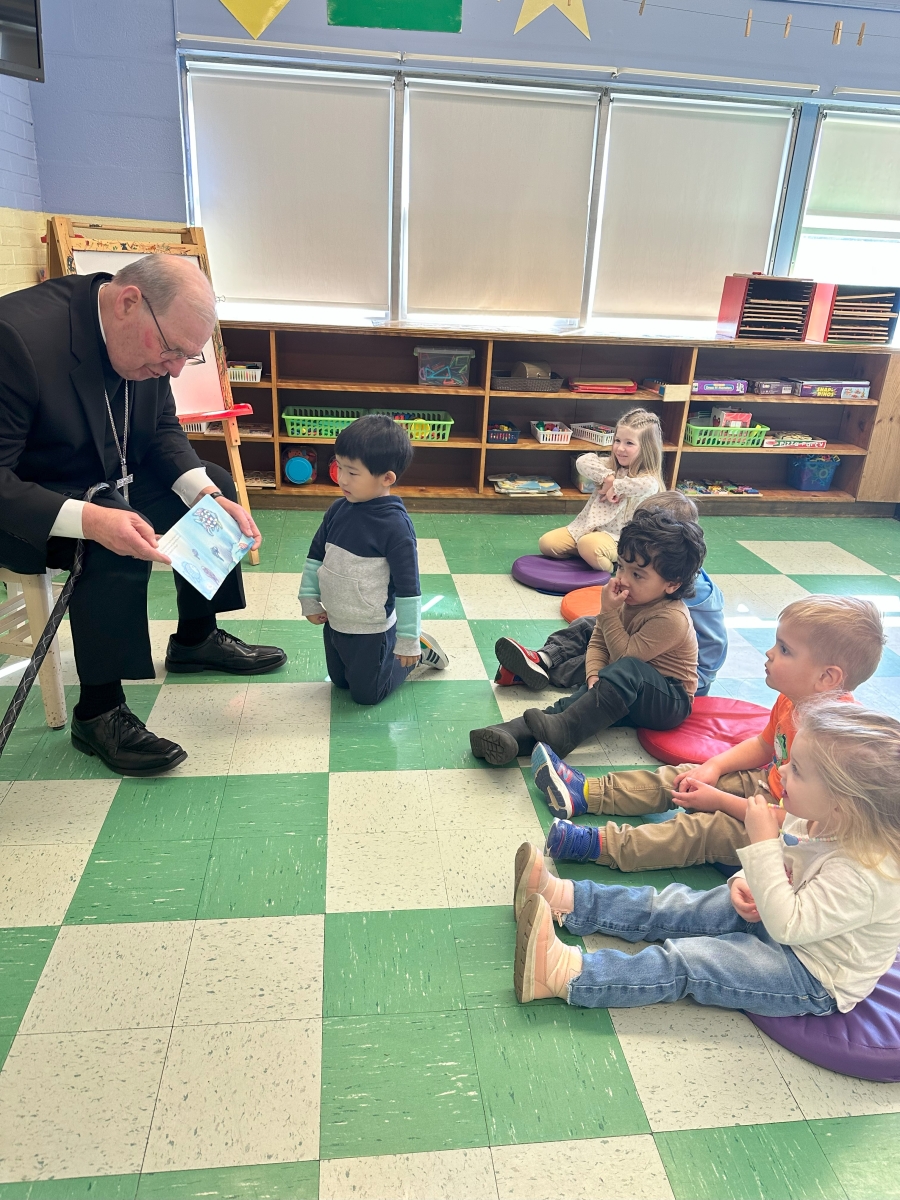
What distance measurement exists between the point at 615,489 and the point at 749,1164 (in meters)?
2.65

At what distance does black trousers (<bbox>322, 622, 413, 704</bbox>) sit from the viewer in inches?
102

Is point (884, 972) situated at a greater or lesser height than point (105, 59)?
lesser

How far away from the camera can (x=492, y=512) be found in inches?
191

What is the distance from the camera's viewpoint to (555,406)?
203 inches

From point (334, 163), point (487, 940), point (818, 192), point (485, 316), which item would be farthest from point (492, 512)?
point (487, 940)

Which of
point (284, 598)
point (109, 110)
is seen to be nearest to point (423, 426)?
point (284, 598)

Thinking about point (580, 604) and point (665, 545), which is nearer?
point (665, 545)

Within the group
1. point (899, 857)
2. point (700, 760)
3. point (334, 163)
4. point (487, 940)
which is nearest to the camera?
point (899, 857)

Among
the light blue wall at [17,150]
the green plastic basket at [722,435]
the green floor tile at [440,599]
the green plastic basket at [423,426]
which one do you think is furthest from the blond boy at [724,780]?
the light blue wall at [17,150]

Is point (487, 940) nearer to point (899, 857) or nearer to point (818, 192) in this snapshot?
point (899, 857)

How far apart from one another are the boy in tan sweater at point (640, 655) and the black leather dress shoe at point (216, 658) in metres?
0.87

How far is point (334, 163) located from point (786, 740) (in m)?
4.15

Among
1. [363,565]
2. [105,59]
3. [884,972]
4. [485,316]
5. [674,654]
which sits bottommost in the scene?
[884,972]

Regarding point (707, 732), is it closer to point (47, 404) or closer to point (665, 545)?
point (665, 545)
